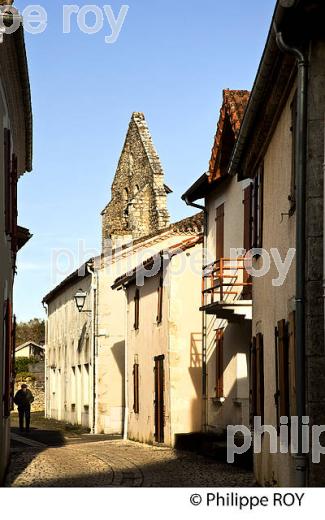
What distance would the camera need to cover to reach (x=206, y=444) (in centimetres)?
2058

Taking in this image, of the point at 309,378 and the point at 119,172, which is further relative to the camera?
the point at 119,172

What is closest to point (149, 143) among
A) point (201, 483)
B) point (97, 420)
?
point (97, 420)

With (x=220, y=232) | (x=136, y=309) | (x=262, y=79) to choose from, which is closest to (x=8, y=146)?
(x=262, y=79)

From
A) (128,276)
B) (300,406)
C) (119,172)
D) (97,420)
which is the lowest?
(97,420)

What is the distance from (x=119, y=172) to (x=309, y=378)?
3880cm

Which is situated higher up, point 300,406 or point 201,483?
point 300,406

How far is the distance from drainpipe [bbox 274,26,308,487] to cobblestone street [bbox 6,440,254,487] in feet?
15.6

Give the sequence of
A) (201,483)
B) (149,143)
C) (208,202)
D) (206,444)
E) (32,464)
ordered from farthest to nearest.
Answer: (149,143) < (208,202) < (206,444) < (32,464) < (201,483)

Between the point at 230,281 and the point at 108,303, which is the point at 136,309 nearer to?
the point at 108,303

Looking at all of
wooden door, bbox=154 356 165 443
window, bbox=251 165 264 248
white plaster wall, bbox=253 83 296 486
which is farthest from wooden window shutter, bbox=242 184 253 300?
wooden door, bbox=154 356 165 443

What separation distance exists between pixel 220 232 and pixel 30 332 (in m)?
A: 60.1

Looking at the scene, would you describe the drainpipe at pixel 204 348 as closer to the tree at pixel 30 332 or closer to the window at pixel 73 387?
the window at pixel 73 387
